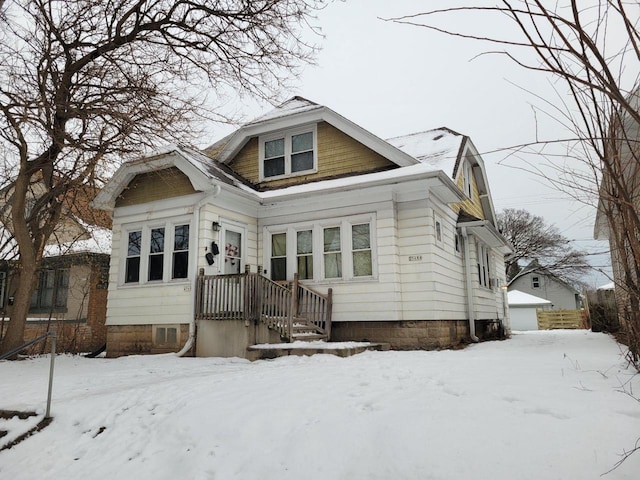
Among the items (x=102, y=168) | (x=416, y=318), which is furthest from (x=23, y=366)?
(x=416, y=318)

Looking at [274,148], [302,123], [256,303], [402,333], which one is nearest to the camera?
[256,303]

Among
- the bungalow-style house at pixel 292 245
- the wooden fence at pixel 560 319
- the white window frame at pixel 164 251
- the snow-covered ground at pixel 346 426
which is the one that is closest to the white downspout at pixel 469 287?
the bungalow-style house at pixel 292 245

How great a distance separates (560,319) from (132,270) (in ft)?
91.0

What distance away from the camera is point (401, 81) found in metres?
3.15

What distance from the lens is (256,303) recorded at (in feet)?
30.3

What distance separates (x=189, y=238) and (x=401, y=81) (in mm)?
8590

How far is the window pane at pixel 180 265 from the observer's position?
35.9 ft

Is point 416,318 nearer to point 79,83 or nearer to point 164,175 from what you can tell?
point 164,175

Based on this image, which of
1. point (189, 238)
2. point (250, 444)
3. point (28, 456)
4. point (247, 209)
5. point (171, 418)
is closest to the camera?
point (250, 444)

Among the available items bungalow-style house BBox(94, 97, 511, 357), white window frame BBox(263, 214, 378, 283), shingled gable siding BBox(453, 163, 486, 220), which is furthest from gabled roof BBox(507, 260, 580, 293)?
white window frame BBox(263, 214, 378, 283)

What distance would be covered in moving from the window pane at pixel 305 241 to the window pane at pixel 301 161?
1960 millimetres

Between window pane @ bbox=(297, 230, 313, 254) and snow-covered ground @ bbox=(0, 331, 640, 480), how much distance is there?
554 centimetres

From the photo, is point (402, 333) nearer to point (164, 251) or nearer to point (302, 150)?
point (302, 150)

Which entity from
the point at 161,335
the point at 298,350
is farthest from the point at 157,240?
the point at 298,350
